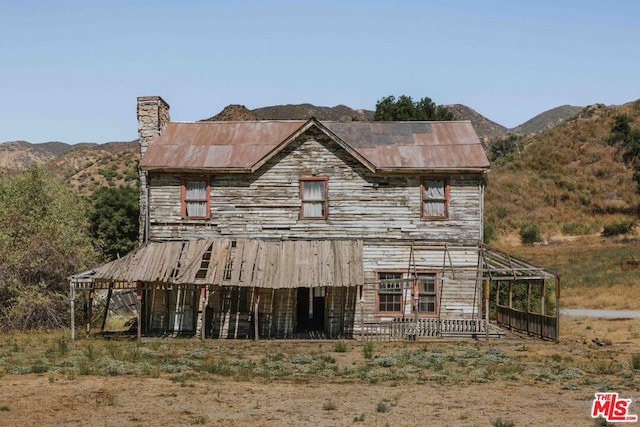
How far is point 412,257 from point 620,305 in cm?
1525

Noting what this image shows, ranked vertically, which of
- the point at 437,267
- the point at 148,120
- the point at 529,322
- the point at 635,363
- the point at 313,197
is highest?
the point at 148,120

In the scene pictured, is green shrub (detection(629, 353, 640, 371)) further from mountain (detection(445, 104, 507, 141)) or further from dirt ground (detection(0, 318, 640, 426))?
mountain (detection(445, 104, 507, 141))

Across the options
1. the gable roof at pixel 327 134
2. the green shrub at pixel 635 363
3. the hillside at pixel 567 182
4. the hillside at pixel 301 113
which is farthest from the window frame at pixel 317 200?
the hillside at pixel 301 113

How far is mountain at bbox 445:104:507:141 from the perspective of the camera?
499 feet

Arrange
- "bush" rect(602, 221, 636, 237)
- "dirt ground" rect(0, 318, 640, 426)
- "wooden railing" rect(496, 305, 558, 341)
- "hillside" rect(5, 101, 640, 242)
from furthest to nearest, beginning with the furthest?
"hillside" rect(5, 101, 640, 242) < "bush" rect(602, 221, 636, 237) < "wooden railing" rect(496, 305, 558, 341) < "dirt ground" rect(0, 318, 640, 426)

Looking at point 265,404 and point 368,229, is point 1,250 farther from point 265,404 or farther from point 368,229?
point 265,404

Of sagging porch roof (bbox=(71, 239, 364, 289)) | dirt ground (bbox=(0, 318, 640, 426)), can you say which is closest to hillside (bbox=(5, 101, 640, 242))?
sagging porch roof (bbox=(71, 239, 364, 289))

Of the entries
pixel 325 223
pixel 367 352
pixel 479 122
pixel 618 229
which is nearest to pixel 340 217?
pixel 325 223

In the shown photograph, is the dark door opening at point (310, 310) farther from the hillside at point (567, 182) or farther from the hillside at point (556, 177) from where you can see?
the hillside at point (567, 182)

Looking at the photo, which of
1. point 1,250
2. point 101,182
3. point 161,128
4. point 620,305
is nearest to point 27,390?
point 1,250

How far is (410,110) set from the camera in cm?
5319

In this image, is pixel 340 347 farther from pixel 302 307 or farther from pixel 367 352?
pixel 302 307

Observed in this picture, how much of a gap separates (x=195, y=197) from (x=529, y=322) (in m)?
12.9

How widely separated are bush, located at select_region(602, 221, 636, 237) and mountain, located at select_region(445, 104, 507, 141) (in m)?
85.4
